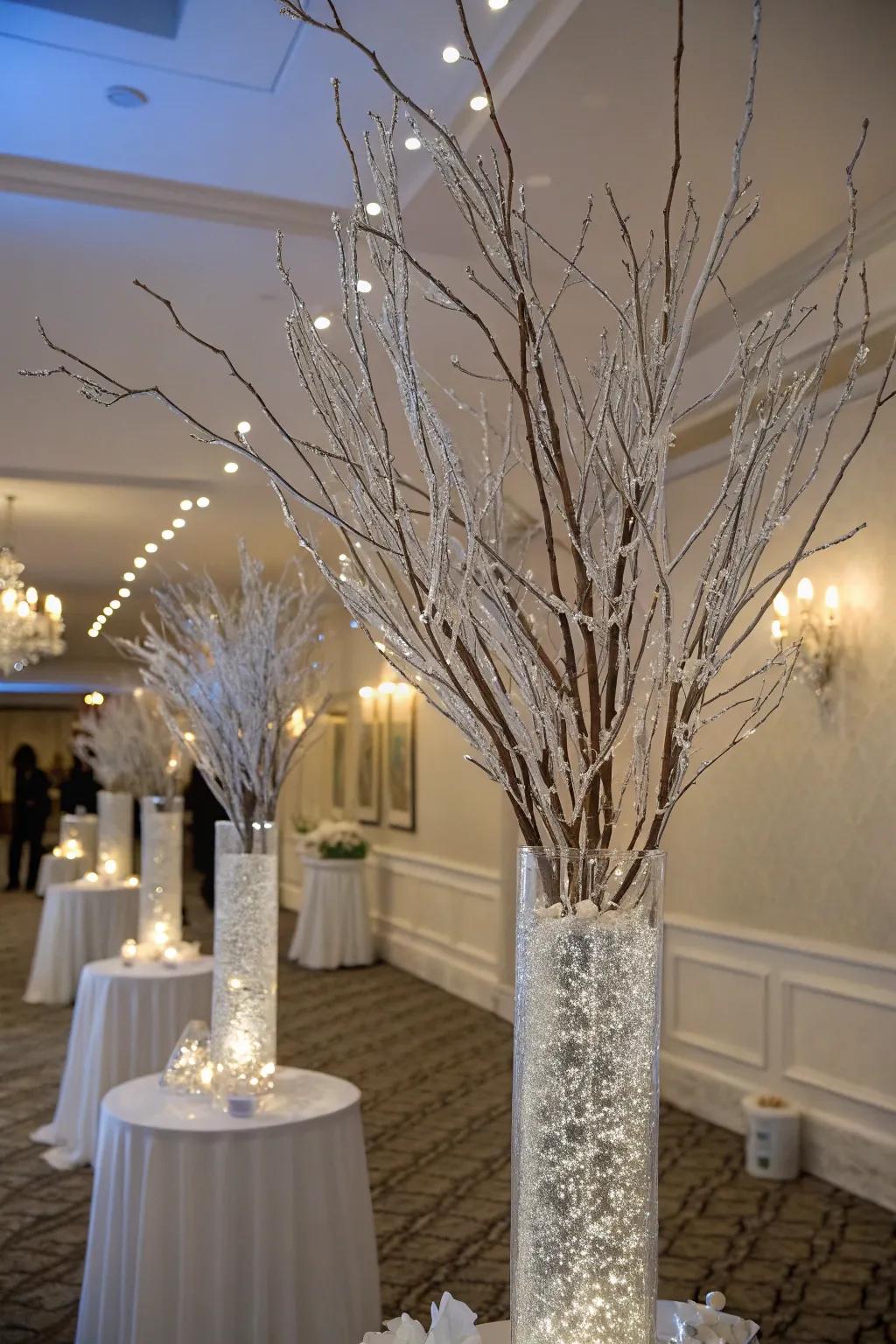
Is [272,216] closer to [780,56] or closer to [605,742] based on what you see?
[780,56]

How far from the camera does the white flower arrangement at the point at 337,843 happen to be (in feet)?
35.4

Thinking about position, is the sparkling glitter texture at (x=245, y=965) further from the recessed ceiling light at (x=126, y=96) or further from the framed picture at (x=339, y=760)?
the framed picture at (x=339, y=760)

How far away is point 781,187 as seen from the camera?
14.4 feet

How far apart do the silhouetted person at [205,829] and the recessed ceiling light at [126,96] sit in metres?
8.91

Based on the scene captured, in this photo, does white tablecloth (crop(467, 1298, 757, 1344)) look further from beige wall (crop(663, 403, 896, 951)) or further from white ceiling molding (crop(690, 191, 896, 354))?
white ceiling molding (crop(690, 191, 896, 354))

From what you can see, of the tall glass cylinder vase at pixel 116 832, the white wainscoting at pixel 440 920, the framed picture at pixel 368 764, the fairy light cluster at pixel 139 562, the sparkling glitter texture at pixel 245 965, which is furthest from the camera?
the framed picture at pixel 368 764

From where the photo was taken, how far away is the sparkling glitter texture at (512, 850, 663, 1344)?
142 centimetres

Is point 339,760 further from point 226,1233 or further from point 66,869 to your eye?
point 226,1233

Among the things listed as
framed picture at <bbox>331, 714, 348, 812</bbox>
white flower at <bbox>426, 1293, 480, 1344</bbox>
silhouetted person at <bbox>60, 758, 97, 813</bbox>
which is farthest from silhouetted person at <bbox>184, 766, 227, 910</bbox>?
white flower at <bbox>426, 1293, 480, 1344</bbox>

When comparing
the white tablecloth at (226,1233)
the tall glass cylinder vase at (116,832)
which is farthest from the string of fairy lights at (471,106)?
the tall glass cylinder vase at (116,832)

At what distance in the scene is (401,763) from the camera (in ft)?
36.0

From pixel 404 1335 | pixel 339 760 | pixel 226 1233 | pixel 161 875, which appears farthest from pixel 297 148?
pixel 339 760

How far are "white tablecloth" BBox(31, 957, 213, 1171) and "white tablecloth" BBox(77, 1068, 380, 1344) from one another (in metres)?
2.14

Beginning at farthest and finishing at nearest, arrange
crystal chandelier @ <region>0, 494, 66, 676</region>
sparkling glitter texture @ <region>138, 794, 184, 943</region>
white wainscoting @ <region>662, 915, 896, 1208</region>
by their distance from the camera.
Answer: crystal chandelier @ <region>0, 494, 66, 676</region> → sparkling glitter texture @ <region>138, 794, 184, 943</region> → white wainscoting @ <region>662, 915, 896, 1208</region>
